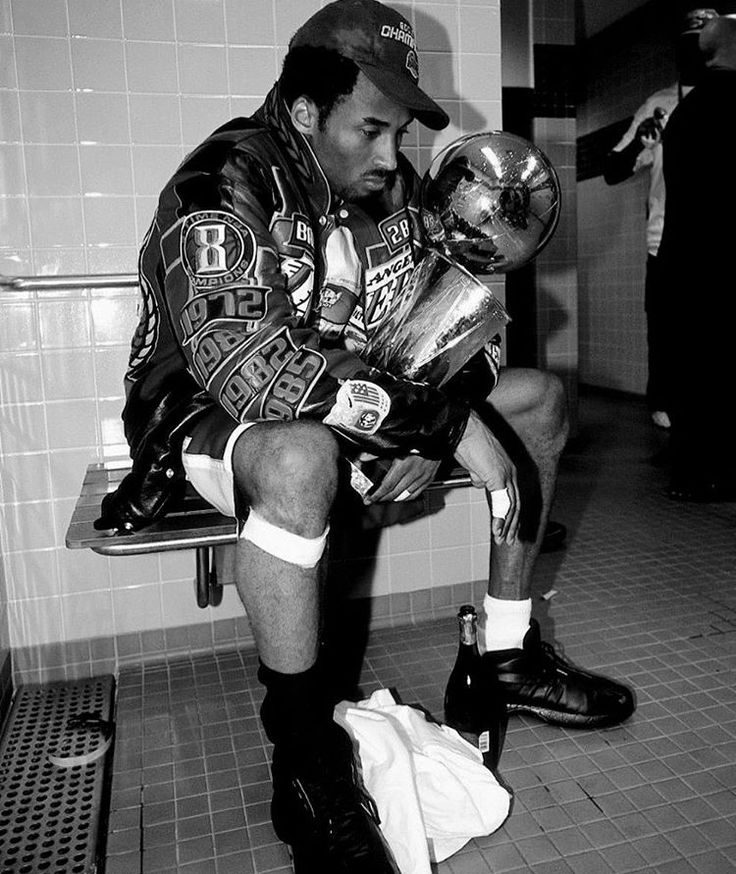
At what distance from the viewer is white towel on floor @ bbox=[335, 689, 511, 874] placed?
4.17ft

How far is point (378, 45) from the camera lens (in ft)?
4.66

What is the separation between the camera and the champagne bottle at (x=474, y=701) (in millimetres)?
1504

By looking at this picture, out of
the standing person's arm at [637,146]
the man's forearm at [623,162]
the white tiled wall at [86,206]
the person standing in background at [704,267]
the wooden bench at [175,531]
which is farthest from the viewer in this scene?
the man's forearm at [623,162]

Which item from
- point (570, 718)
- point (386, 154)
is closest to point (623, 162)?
point (386, 154)

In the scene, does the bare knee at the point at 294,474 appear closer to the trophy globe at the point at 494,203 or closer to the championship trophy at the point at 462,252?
the championship trophy at the point at 462,252

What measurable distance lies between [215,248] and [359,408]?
0.35 metres

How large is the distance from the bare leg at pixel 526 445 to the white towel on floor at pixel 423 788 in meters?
0.37

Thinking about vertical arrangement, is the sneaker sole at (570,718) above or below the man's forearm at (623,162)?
below

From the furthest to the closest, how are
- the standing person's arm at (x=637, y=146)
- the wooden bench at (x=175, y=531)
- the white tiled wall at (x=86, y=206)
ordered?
the standing person's arm at (x=637, y=146), the white tiled wall at (x=86, y=206), the wooden bench at (x=175, y=531)

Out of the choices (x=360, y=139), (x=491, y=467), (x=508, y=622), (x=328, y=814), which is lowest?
(x=328, y=814)

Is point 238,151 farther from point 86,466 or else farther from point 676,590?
point 676,590

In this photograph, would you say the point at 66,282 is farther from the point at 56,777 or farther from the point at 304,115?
the point at 56,777

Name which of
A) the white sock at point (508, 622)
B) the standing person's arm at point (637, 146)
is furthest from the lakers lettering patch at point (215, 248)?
the standing person's arm at point (637, 146)

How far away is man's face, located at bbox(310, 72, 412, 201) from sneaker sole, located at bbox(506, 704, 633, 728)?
1089mm
